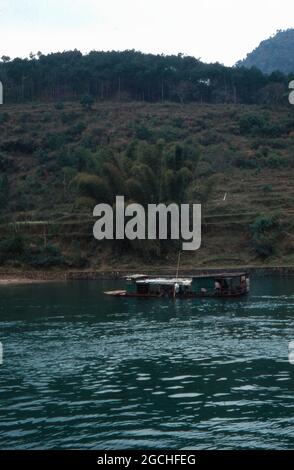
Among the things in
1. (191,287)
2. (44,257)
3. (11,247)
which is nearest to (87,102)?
(11,247)

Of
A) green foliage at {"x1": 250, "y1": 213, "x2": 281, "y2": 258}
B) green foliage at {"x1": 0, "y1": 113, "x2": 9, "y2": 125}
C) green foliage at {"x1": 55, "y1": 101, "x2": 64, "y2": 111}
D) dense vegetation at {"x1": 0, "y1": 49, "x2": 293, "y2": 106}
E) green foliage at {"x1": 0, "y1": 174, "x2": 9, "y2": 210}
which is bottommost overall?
green foliage at {"x1": 250, "y1": 213, "x2": 281, "y2": 258}

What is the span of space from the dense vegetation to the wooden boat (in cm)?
9854

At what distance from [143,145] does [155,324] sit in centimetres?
4362

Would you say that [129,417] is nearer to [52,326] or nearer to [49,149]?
[52,326]

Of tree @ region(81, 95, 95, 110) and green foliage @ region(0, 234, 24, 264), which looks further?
tree @ region(81, 95, 95, 110)

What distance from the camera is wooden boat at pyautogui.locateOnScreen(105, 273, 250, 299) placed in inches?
2106

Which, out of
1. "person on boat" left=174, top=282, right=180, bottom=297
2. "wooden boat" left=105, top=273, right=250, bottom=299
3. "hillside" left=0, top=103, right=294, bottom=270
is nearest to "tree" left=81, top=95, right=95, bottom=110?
"hillside" left=0, top=103, right=294, bottom=270

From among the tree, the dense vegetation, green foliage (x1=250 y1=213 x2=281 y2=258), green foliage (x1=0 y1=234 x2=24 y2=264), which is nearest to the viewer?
green foliage (x1=250 y1=213 x2=281 y2=258)

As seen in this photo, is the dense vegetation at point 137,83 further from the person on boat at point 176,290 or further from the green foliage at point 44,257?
the person on boat at point 176,290

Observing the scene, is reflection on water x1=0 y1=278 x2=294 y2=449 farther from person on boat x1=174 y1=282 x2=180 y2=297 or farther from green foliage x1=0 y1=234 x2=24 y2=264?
green foliage x1=0 y1=234 x2=24 y2=264

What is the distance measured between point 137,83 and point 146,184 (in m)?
82.5

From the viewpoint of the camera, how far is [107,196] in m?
76.1

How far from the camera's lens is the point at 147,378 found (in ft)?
79.3

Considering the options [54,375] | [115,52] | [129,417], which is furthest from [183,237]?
[115,52]
